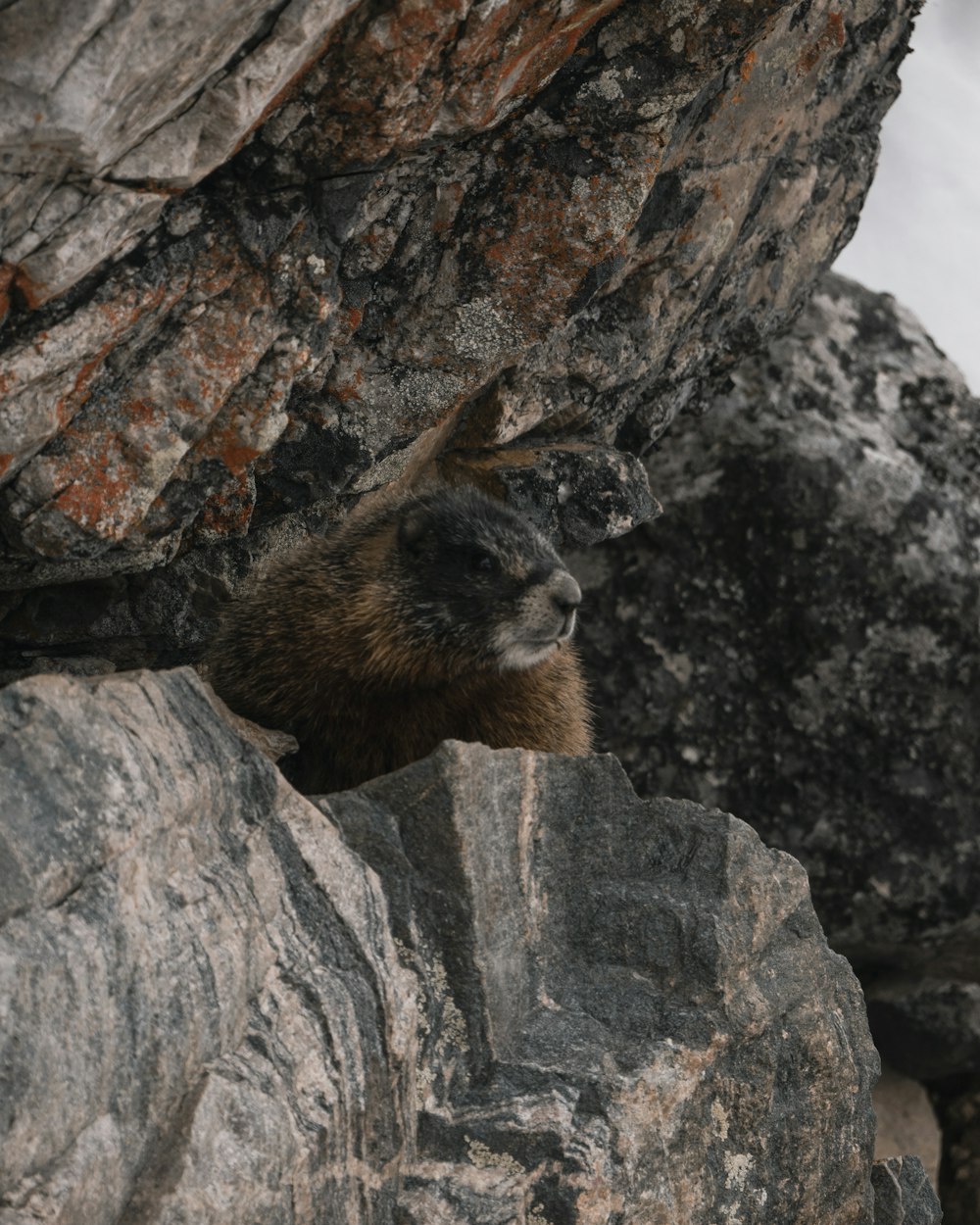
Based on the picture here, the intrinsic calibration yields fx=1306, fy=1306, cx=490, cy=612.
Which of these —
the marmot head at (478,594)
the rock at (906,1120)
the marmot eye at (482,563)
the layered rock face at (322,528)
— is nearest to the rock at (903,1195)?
the layered rock face at (322,528)

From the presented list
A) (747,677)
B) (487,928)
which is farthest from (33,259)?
(747,677)

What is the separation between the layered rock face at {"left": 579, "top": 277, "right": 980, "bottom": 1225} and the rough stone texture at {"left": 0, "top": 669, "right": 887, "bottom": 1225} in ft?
9.81

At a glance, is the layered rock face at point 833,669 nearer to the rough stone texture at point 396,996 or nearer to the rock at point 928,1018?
the rock at point 928,1018

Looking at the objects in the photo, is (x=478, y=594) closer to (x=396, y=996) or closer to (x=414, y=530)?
(x=414, y=530)

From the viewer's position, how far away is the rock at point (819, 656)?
25.6ft

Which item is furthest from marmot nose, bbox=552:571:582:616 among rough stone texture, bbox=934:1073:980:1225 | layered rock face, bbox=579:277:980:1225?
rough stone texture, bbox=934:1073:980:1225

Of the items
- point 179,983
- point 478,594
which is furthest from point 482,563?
point 179,983

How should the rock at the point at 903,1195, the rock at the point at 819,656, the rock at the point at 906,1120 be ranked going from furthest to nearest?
the rock at the point at 906,1120
the rock at the point at 819,656
the rock at the point at 903,1195

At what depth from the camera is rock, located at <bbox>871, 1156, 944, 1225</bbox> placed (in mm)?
4887

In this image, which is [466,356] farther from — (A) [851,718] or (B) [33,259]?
(A) [851,718]

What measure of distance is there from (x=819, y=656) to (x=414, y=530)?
3263mm

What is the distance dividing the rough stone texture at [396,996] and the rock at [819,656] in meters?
3.00

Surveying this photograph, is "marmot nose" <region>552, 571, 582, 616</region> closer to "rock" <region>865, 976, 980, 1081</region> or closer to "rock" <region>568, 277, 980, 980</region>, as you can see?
"rock" <region>568, 277, 980, 980</region>

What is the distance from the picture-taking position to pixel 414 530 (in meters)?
5.80
